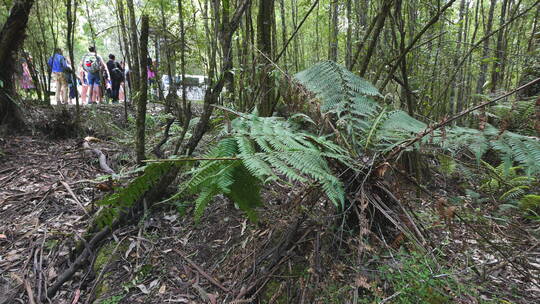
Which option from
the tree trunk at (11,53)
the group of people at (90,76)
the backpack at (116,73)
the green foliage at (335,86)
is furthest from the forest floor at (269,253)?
the backpack at (116,73)

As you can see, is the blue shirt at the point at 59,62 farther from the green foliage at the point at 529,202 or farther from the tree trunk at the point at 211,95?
the green foliage at the point at 529,202

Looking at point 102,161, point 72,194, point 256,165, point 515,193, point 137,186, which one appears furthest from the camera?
point 102,161

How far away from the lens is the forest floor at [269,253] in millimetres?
1162

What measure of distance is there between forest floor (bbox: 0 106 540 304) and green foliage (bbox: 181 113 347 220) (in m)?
0.23

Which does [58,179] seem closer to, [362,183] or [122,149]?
[122,149]

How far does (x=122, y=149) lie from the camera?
3340 mm

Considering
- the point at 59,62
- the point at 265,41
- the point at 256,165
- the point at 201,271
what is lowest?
the point at 201,271

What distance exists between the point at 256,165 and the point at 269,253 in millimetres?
663

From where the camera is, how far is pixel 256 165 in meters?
1.04

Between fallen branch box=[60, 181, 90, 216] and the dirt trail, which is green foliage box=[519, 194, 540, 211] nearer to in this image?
the dirt trail

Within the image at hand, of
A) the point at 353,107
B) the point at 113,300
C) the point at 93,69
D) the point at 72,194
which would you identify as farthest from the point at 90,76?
the point at 353,107

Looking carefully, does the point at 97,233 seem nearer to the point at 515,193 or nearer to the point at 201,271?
the point at 201,271

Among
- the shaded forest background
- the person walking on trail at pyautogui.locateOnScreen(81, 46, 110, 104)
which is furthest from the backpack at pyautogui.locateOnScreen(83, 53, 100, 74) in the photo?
the shaded forest background

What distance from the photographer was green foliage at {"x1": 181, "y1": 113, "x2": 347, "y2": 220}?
106cm
